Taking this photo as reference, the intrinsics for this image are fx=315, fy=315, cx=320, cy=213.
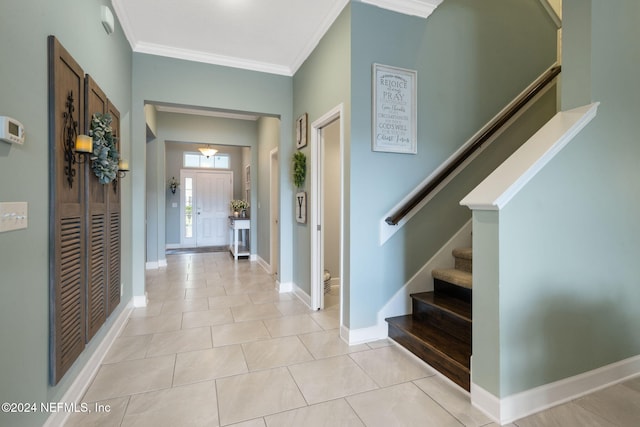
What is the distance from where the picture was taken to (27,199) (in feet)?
4.52

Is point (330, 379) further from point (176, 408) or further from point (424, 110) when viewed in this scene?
point (424, 110)

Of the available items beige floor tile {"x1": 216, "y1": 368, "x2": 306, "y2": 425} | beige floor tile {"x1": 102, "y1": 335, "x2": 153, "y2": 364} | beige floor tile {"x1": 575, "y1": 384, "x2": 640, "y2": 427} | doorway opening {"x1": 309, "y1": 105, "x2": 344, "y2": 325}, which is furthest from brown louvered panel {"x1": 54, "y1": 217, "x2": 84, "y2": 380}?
beige floor tile {"x1": 575, "y1": 384, "x2": 640, "y2": 427}

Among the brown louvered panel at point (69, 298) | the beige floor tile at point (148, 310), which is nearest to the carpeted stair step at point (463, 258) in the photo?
the brown louvered panel at point (69, 298)

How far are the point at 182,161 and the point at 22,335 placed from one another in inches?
311

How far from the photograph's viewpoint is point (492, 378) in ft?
5.57

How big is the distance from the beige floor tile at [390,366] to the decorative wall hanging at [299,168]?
80.7 inches

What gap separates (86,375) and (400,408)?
6.49 feet

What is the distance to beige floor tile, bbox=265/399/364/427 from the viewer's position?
1.67 metres

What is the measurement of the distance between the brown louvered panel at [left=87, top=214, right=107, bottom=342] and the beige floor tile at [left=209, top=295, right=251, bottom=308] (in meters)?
1.33

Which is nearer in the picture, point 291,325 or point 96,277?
point 96,277

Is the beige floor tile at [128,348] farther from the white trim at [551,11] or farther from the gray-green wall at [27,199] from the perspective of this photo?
the white trim at [551,11]

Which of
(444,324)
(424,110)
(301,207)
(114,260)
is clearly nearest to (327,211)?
(301,207)

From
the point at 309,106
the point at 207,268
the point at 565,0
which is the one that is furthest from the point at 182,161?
the point at 565,0

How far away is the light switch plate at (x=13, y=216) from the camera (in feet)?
3.91
